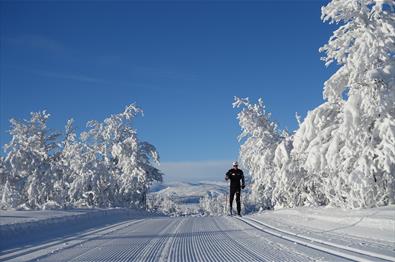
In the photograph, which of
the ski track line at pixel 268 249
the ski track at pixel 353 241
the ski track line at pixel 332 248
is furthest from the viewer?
the ski track at pixel 353 241

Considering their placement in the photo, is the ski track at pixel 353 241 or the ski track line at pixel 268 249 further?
the ski track at pixel 353 241

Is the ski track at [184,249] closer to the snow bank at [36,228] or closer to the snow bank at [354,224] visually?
the snow bank at [36,228]

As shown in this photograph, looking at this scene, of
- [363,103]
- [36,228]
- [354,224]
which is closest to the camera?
[354,224]

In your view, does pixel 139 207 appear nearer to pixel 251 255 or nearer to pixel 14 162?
pixel 14 162

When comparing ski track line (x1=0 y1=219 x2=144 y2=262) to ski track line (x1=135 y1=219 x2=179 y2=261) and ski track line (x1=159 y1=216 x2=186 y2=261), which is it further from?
ski track line (x1=159 y1=216 x2=186 y2=261)

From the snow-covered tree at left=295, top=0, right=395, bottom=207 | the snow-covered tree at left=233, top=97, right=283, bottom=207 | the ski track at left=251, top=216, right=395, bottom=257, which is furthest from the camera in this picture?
the snow-covered tree at left=233, top=97, right=283, bottom=207

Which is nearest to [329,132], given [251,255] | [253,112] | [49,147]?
[251,255]

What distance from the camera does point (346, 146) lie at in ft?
41.8

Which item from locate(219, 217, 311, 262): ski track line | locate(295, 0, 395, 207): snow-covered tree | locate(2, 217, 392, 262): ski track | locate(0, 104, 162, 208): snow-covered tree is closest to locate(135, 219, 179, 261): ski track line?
locate(2, 217, 392, 262): ski track

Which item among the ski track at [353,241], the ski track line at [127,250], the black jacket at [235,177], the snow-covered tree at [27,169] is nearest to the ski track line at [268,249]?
the ski track at [353,241]

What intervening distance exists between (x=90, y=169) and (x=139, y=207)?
7.78 m

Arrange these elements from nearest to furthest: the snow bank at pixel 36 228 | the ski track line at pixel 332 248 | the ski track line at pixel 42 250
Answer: the ski track line at pixel 332 248, the ski track line at pixel 42 250, the snow bank at pixel 36 228

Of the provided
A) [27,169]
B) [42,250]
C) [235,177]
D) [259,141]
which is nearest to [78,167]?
[27,169]

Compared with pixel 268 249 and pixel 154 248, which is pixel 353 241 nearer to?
pixel 268 249
